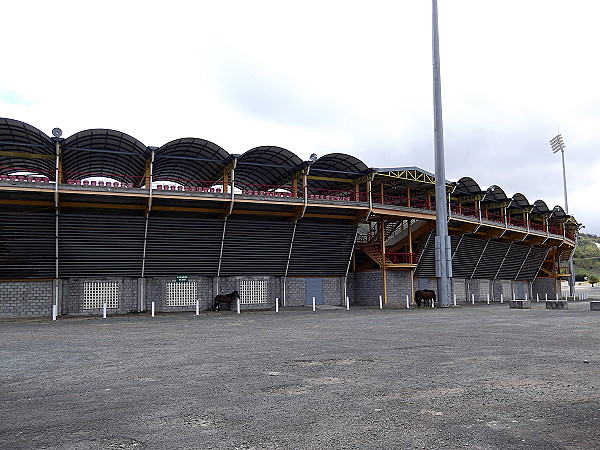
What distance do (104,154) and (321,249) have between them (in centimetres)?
1602

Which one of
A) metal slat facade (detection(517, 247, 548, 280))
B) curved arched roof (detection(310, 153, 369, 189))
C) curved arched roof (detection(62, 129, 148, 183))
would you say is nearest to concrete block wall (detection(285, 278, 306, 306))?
curved arched roof (detection(310, 153, 369, 189))

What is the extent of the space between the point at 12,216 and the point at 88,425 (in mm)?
23901

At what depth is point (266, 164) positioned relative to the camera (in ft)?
100

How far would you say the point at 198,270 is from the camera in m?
32.2

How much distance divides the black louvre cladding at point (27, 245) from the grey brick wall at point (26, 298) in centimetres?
63

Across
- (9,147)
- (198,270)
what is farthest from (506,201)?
(9,147)

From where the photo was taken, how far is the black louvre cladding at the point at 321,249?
33719 millimetres

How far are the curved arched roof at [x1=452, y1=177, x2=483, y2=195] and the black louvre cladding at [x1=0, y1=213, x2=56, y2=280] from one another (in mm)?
31120

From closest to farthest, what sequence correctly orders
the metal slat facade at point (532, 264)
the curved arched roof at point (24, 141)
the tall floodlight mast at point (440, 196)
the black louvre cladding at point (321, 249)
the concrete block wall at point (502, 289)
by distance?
the curved arched roof at point (24, 141)
the tall floodlight mast at point (440, 196)
the black louvre cladding at point (321, 249)
the concrete block wall at point (502, 289)
the metal slat facade at point (532, 264)

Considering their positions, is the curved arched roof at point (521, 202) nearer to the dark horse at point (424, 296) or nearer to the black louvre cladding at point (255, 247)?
the dark horse at point (424, 296)

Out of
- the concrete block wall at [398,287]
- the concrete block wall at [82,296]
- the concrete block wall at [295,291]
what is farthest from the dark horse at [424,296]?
the concrete block wall at [82,296]

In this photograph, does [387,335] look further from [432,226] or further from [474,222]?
[474,222]

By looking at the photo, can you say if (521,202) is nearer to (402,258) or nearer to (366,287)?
(402,258)

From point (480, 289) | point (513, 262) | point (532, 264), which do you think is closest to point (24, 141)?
point (480, 289)
